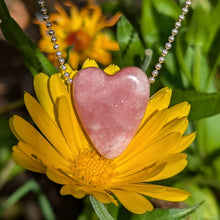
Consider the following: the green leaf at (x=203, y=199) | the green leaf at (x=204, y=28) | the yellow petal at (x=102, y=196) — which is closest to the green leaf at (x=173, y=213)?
the yellow petal at (x=102, y=196)

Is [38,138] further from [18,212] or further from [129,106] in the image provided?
[18,212]

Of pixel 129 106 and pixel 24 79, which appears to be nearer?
pixel 129 106

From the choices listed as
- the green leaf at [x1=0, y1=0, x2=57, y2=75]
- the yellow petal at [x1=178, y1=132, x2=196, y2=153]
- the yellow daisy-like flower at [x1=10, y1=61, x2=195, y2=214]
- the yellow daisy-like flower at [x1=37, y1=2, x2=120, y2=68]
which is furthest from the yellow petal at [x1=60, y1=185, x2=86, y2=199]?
the yellow daisy-like flower at [x1=37, y1=2, x2=120, y2=68]

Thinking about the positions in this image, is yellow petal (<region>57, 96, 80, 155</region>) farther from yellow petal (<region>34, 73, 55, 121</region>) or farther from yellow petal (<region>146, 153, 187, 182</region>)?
yellow petal (<region>146, 153, 187, 182</region>)

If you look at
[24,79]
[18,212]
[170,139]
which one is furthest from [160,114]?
Result: [24,79]

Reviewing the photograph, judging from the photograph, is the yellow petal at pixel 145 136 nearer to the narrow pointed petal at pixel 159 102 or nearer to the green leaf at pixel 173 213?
the narrow pointed petal at pixel 159 102
